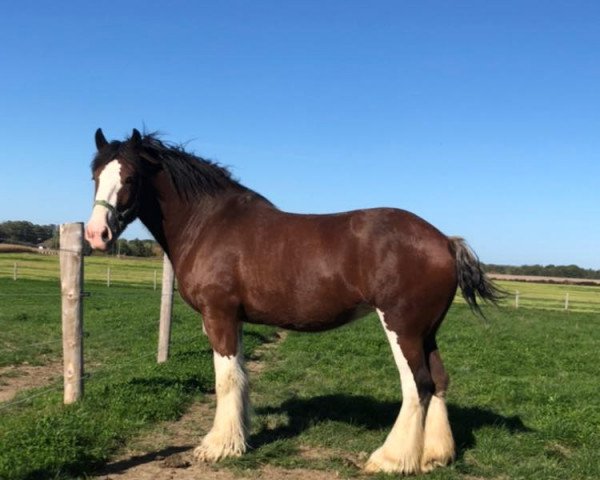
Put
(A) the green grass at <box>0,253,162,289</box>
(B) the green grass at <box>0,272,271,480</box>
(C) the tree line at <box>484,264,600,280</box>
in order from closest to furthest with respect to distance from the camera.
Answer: (B) the green grass at <box>0,272,271,480</box> → (A) the green grass at <box>0,253,162,289</box> → (C) the tree line at <box>484,264,600,280</box>

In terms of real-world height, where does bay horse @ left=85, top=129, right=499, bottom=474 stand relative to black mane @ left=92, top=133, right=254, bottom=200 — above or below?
below

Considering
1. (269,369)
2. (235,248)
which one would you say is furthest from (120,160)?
(269,369)

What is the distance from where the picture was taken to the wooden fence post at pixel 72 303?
6168 millimetres

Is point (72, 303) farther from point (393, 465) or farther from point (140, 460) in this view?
point (393, 465)

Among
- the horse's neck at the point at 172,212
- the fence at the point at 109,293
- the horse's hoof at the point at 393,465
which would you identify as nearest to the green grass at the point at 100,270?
the fence at the point at 109,293

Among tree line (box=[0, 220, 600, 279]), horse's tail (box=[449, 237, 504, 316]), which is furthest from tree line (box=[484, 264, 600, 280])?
horse's tail (box=[449, 237, 504, 316])

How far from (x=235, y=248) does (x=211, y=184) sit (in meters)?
0.83

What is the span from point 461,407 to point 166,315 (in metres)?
4.95

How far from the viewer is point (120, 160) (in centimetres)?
518

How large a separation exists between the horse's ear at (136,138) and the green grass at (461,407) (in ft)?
9.76

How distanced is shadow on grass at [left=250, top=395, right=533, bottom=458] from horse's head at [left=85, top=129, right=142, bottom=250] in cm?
245

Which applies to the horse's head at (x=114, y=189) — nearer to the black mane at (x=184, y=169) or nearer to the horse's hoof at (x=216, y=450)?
the black mane at (x=184, y=169)

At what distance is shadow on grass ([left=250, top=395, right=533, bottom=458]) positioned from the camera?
593 cm

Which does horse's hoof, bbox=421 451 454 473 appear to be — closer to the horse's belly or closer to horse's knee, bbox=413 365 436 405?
horse's knee, bbox=413 365 436 405
